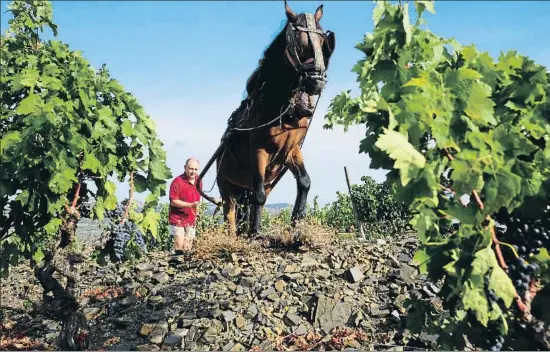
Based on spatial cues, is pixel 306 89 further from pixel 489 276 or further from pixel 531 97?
pixel 489 276

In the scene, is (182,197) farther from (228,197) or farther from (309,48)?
(309,48)

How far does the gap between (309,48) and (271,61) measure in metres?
0.84

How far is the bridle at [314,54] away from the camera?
716 cm

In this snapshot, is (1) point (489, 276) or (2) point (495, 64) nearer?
(1) point (489, 276)

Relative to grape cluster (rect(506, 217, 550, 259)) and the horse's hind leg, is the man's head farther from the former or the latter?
grape cluster (rect(506, 217, 550, 259))

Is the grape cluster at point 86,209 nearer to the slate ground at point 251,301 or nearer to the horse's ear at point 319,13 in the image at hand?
the slate ground at point 251,301

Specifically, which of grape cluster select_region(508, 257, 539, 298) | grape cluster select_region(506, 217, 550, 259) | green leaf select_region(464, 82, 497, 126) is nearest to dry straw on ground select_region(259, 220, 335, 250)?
grape cluster select_region(506, 217, 550, 259)

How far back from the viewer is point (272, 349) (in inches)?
224

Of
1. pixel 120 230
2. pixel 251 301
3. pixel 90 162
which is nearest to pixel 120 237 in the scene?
pixel 120 230

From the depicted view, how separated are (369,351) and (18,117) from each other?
439 cm

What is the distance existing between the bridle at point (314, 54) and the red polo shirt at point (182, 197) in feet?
11.9

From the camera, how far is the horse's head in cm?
716

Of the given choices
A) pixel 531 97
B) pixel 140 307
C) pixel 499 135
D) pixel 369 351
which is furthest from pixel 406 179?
pixel 140 307

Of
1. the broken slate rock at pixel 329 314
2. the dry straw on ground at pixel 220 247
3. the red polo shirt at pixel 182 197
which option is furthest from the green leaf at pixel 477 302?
the red polo shirt at pixel 182 197
